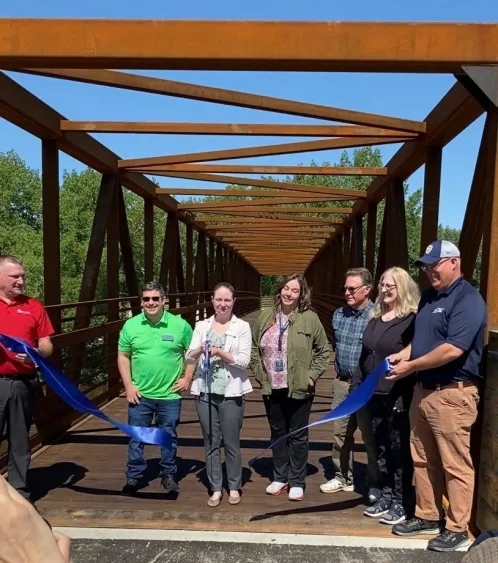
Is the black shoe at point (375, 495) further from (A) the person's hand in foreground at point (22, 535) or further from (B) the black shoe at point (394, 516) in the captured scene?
(A) the person's hand in foreground at point (22, 535)

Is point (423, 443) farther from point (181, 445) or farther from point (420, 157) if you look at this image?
point (420, 157)

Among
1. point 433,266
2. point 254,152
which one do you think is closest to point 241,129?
point 254,152

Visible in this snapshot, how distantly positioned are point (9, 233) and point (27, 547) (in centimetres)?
3780

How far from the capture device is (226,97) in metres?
4.76

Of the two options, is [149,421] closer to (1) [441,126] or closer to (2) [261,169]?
(1) [441,126]

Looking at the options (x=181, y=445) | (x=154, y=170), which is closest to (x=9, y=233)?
(x=154, y=170)

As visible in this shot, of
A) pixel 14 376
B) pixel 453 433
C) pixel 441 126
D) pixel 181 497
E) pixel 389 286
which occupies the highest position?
pixel 441 126

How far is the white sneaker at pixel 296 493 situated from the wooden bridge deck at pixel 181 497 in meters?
0.04

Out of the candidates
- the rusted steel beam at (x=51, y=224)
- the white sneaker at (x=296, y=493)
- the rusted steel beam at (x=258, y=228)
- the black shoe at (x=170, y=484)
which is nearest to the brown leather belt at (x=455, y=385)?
the white sneaker at (x=296, y=493)

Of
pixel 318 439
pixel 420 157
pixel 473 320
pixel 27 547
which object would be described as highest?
pixel 420 157

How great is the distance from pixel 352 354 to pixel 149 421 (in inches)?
59.5

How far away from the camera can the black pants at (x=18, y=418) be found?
3.40 meters

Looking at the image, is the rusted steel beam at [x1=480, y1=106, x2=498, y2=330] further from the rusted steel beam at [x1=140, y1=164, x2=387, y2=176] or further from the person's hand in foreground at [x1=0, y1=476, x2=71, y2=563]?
the rusted steel beam at [x1=140, y1=164, x2=387, y2=176]

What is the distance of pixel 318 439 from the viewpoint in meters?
5.53
